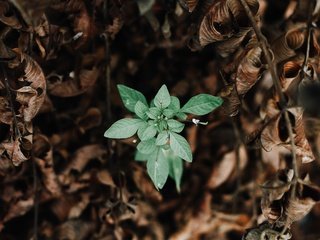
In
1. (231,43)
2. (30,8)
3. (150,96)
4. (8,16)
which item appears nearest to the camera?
(30,8)

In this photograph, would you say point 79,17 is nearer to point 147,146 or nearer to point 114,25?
point 114,25

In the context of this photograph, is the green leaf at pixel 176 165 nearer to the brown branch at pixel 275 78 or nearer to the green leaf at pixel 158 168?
the green leaf at pixel 158 168

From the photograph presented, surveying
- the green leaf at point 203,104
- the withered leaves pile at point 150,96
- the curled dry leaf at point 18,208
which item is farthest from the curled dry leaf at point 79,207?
the green leaf at point 203,104

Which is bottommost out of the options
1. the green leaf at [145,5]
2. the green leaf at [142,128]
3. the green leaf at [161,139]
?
the green leaf at [161,139]

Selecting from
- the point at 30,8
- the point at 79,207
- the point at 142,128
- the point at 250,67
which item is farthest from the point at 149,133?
the point at 79,207

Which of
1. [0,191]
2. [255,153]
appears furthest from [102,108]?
[255,153]

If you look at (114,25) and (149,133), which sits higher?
(114,25)
